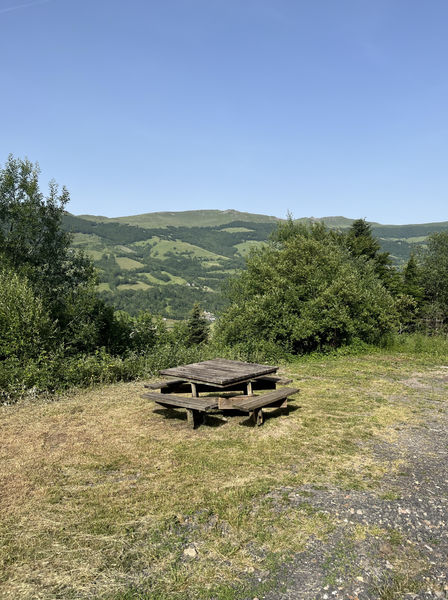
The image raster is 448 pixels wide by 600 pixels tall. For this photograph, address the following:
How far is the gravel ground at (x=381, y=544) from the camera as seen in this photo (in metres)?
3.48

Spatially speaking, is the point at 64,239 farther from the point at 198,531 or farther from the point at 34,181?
the point at 198,531

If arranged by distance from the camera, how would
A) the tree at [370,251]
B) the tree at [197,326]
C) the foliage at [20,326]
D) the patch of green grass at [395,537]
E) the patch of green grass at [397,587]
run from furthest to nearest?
the tree at [197,326] < the tree at [370,251] < the foliage at [20,326] < the patch of green grass at [395,537] < the patch of green grass at [397,587]

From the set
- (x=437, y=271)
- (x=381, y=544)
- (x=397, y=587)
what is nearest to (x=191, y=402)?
(x=381, y=544)

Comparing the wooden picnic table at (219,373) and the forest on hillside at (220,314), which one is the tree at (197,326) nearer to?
the forest on hillside at (220,314)

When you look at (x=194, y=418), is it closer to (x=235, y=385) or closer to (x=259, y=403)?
(x=259, y=403)

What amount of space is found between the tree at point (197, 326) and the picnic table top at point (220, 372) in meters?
42.6

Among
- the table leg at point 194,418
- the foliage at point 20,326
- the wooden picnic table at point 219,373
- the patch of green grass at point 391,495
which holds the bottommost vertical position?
the table leg at point 194,418

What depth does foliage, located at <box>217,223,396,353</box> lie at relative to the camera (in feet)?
56.8

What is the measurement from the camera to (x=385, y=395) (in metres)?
10.5

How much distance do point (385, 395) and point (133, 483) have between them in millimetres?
7500

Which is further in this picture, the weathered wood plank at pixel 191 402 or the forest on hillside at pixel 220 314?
the forest on hillside at pixel 220 314

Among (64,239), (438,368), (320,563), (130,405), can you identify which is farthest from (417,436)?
(64,239)

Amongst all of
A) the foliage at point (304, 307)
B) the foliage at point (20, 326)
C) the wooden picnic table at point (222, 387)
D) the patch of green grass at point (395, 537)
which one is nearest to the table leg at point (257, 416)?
the wooden picnic table at point (222, 387)

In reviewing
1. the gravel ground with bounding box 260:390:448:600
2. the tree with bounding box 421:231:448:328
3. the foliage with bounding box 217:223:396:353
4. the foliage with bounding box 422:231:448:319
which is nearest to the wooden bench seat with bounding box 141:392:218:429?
the gravel ground with bounding box 260:390:448:600
